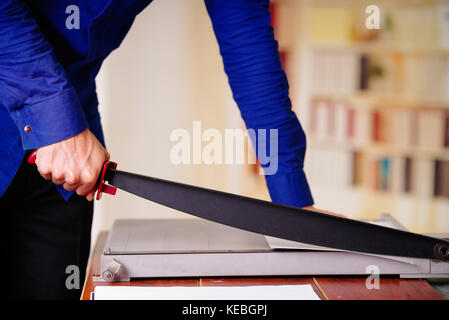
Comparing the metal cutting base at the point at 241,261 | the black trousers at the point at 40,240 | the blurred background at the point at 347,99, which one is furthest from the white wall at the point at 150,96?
the metal cutting base at the point at 241,261

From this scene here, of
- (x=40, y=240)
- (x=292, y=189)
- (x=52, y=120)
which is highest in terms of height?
(x=52, y=120)

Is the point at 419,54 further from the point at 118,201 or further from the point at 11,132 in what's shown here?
the point at 11,132

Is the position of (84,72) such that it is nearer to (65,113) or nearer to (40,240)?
(65,113)

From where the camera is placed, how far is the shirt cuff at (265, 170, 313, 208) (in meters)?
1.01

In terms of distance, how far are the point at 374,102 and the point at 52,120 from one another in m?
2.94

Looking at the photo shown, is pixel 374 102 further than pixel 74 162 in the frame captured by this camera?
Yes

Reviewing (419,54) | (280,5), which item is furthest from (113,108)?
(419,54)

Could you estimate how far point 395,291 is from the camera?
0.76 meters

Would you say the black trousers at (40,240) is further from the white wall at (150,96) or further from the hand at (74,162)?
the white wall at (150,96)

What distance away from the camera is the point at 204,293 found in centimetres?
72

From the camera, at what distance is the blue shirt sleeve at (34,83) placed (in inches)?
31.7

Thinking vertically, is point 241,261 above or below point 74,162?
below

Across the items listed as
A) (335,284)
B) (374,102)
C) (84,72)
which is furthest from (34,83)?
(374,102)

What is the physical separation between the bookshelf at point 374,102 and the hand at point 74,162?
2827mm
